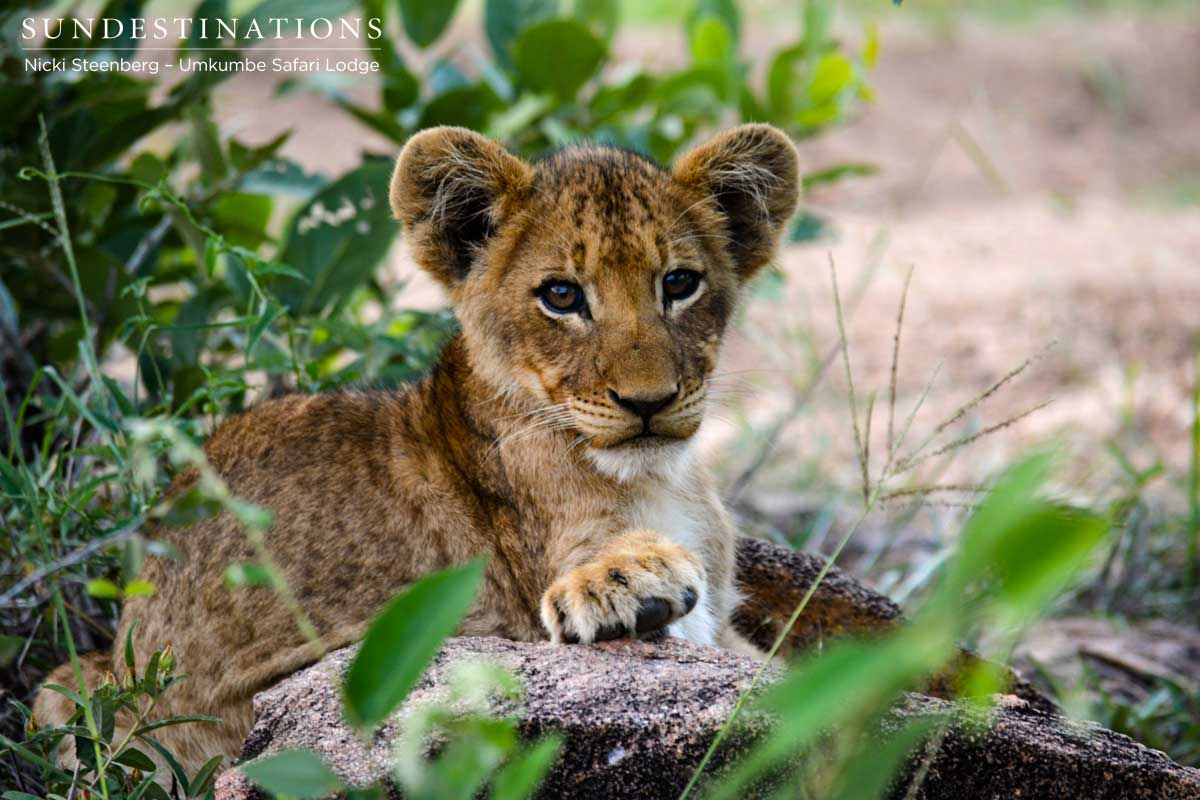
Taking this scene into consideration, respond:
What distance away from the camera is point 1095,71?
12.8 meters

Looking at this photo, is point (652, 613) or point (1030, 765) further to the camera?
point (652, 613)

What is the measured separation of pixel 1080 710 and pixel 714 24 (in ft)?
10.5

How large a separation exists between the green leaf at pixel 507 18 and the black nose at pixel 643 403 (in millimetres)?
2861

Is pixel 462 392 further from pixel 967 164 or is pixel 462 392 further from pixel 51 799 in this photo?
pixel 967 164

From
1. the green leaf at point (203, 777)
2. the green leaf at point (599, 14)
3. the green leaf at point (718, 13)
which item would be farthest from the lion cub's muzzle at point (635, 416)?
the green leaf at point (718, 13)

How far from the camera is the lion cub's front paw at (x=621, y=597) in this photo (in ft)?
10.2

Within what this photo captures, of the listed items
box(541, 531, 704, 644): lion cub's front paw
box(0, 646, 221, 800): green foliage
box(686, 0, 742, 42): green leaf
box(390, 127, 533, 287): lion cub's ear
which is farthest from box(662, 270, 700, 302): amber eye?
box(686, 0, 742, 42): green leaf

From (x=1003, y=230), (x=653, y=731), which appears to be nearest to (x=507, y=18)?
(x=653, y=731)

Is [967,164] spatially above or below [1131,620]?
above

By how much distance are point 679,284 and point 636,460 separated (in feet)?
1.72

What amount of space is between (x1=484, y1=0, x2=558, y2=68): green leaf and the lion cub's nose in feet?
9.39

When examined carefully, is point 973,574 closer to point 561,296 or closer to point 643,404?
point 643,404

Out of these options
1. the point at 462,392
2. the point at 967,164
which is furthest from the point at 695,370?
the point at 967,164

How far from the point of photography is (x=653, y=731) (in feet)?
8.84
